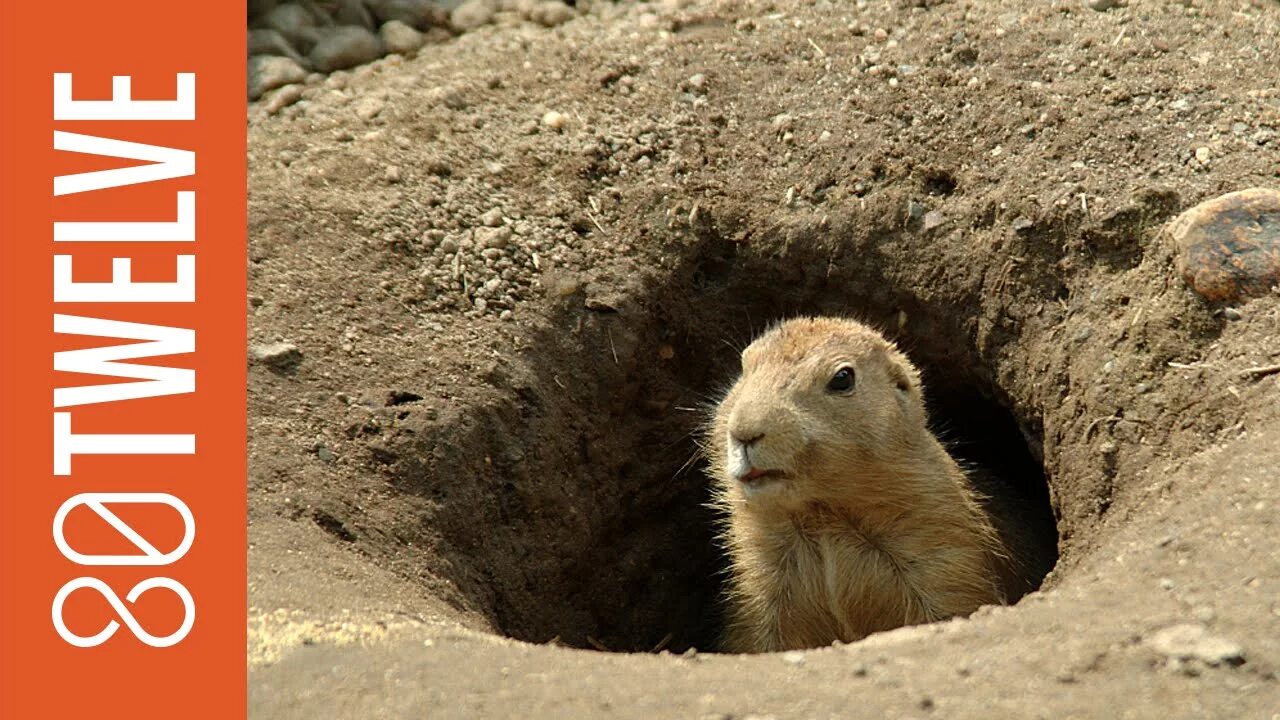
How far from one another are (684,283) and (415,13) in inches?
126

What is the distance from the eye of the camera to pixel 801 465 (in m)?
6.91

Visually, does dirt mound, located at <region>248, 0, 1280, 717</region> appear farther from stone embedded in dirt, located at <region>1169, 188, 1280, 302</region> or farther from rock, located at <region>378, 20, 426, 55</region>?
rock, located at <region>378, 20, 426, 55</region>

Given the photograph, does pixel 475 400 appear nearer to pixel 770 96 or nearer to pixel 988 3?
pixel 770 96

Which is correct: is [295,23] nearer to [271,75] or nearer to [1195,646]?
[271,75]

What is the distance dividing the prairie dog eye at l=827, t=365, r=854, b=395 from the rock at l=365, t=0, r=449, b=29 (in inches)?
177

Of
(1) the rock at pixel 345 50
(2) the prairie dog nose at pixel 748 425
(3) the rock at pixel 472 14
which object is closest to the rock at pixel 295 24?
(1) the rock at pixel 345 50

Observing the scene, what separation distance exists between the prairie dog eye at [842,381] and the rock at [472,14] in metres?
4.34

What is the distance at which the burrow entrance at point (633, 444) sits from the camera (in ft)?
24.4

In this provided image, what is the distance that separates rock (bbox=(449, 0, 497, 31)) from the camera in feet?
33.5

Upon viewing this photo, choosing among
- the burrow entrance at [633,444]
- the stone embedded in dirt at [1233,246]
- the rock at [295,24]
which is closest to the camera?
the stone embedded in dirt at [1233,246]

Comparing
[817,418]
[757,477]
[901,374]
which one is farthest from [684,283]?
[757,477]

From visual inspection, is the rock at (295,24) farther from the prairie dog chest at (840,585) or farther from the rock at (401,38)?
the prairie dog chest at (840,585)

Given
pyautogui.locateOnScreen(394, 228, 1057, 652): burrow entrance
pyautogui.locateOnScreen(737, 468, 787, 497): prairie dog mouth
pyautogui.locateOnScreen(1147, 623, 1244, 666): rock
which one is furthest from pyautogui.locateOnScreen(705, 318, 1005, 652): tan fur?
pyautogui.locateOnScreen(1147, 623, 1244, 666): rock

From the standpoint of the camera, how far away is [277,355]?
23.8 ft
